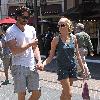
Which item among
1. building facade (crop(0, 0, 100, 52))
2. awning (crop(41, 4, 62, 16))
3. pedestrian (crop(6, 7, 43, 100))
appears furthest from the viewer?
awning (crop(41, 4, 62, 16))

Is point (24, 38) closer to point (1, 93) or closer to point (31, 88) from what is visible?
point (31, 88)

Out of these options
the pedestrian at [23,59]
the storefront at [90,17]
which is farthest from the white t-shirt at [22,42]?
the storefront at [90,17]

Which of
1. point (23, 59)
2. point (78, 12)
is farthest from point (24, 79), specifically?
point (78, 12)

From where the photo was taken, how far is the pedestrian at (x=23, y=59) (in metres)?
6.27

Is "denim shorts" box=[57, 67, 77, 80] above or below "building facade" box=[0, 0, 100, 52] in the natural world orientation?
above

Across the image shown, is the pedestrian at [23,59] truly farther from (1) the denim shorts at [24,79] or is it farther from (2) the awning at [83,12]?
(2) the awning at [83,12]

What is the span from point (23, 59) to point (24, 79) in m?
0.29

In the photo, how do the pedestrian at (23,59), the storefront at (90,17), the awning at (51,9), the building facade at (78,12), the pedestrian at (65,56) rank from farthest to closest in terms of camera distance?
the awning at (51,9), the building facade at (78,12), the storefront at (90,17), the pedestrian at (65,56), the pedestrian at (23,59)

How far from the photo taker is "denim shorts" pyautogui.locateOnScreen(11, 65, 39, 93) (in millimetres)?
6287

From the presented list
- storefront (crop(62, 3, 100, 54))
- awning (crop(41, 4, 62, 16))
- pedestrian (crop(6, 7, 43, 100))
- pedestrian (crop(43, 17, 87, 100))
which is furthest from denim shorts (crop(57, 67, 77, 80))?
awning (crop(41, 4, 62, 16))

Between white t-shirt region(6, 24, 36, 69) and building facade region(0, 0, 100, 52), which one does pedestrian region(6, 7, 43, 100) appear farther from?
building facade region(0, 0, 100, 52)

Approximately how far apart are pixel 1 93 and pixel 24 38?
159 inches

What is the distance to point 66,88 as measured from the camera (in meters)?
6.75

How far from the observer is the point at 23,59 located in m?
6.32
